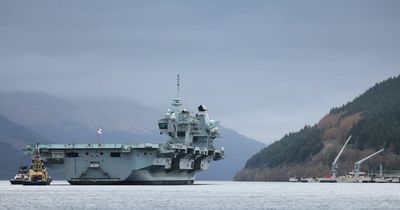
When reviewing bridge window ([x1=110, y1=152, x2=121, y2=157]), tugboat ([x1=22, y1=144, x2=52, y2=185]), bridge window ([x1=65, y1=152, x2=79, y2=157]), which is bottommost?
tugboat ([x1=22, y1=144, x2=52, y2=185])

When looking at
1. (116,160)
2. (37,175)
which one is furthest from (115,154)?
(37,175)

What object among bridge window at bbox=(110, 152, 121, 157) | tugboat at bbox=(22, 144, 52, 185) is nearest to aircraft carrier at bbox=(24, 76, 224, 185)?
bridge window at bbox=(110, 152, 121, 157)

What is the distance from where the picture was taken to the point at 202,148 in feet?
555

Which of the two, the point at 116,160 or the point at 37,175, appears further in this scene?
the point at 37,175

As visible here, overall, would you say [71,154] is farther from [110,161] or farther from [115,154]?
[115,154]

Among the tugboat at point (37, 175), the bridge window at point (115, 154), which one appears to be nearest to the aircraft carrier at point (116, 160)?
the bridge window at point (115, 154)

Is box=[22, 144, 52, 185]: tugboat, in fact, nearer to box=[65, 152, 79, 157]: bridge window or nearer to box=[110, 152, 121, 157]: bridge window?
box=[65, 152, 79, 157]: bridge window

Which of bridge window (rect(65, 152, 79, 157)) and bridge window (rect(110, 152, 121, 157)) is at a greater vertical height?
bridge window (rect(65, 152, 79, 157))

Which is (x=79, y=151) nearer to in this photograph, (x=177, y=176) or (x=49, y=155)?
(x=49, y=155)

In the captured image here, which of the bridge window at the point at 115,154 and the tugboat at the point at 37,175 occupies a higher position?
the bridge window at the point at 115,154

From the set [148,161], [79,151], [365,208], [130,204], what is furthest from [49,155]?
[365,208]

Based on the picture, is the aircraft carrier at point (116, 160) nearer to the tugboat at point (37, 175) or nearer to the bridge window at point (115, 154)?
the bridge window at point (115, 154)

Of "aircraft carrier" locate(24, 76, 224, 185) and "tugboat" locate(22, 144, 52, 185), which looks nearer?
"aircraft carrier" locate(24, 76, 224, 185)

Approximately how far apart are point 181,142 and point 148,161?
61.1 feet
